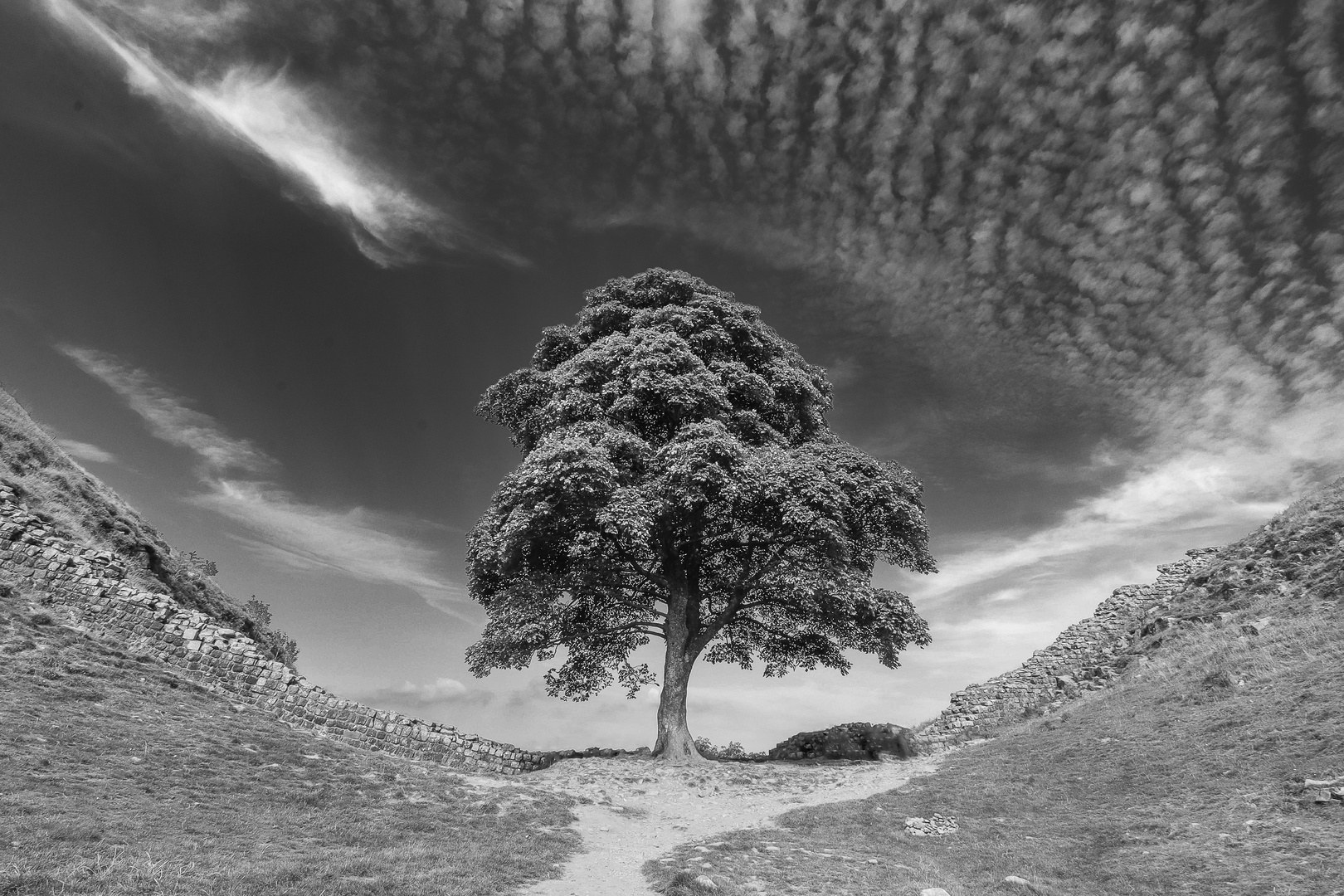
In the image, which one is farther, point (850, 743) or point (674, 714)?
point (850, 743)

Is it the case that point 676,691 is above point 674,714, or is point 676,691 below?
above

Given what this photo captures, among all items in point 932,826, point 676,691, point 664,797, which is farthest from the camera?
point 676,691

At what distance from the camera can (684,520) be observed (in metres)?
20.6

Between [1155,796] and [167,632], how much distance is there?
2134 centimetres

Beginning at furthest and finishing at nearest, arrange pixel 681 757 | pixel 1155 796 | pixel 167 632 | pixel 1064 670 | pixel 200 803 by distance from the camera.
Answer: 1. pixel 1064 670
2. pixel 681 757
3. pixel 167 632
4. pixel 1155 796
5. pixel 200 803

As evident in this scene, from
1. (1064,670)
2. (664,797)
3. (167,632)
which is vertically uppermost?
(1064,670)

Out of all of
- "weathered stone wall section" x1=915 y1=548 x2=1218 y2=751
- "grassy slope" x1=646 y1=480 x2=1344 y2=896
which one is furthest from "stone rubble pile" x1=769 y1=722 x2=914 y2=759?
"grassy slope" x1=646 y1=480 x2=1344 y2=896

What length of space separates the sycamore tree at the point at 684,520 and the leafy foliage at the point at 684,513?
0.22ft

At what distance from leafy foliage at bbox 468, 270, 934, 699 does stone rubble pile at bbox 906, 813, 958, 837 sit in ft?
24.6

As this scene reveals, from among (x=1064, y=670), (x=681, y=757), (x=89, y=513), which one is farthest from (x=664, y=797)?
(x=89, y=513)

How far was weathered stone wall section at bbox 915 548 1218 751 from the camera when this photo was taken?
22.8 meters

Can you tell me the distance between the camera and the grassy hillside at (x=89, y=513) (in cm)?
1841

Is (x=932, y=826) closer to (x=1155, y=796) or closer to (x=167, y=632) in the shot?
(x=1155, y=796)

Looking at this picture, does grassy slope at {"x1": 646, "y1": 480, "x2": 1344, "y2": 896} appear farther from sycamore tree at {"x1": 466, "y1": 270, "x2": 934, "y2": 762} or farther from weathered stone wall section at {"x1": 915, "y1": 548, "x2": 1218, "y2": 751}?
sycamore tree at {"x1": 466, "y1": 270, "x2": 934, "y2": 762}
